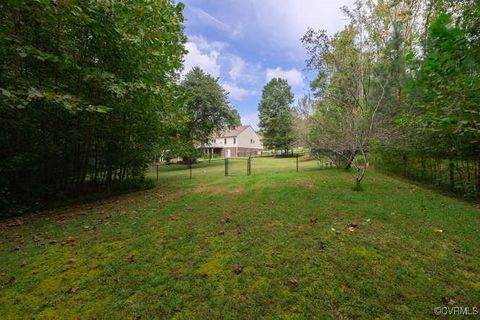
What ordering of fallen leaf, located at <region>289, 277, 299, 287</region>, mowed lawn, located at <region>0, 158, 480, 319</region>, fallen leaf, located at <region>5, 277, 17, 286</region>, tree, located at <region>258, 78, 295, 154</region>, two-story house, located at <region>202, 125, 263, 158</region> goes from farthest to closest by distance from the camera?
two-story house, located at <region>202, 125, 263, 158</region> < tree, located at <region>258, 78, 295, 154</region> < fallen leaf, located at <region>5, 277, 17, 286</region> < fallen leaf, located at <region>289, 277, 299, 287</region> < mowed lawn, located at <region>0, 158, 480, 319</region>

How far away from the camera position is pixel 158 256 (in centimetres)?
318

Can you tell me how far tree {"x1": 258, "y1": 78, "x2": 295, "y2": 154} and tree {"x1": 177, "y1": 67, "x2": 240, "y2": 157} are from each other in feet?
32.7

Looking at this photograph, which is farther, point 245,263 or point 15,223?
point 15,223

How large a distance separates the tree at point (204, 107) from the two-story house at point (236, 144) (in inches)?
601

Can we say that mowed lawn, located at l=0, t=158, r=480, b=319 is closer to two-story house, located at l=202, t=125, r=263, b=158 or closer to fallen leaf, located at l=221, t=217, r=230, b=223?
fallen leaf, located at l=221, t=217, r=230, b=223

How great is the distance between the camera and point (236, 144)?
1547 inches

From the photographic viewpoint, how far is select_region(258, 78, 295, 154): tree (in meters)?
30.7

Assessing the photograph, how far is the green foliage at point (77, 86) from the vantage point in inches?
178

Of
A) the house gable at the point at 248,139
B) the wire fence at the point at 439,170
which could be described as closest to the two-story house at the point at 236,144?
the house gable at the point at 248,139

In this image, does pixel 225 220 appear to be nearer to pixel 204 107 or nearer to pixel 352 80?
pixel 352 80

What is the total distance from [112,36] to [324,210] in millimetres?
6429

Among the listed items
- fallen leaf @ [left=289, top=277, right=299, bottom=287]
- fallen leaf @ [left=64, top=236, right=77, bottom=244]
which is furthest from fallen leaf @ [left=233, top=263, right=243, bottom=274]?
fallen leaf @ [left=64, top=236, right=77, bottom=244]

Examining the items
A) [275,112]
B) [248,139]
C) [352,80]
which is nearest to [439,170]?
[352,80]

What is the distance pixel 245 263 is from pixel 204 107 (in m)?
19.9
